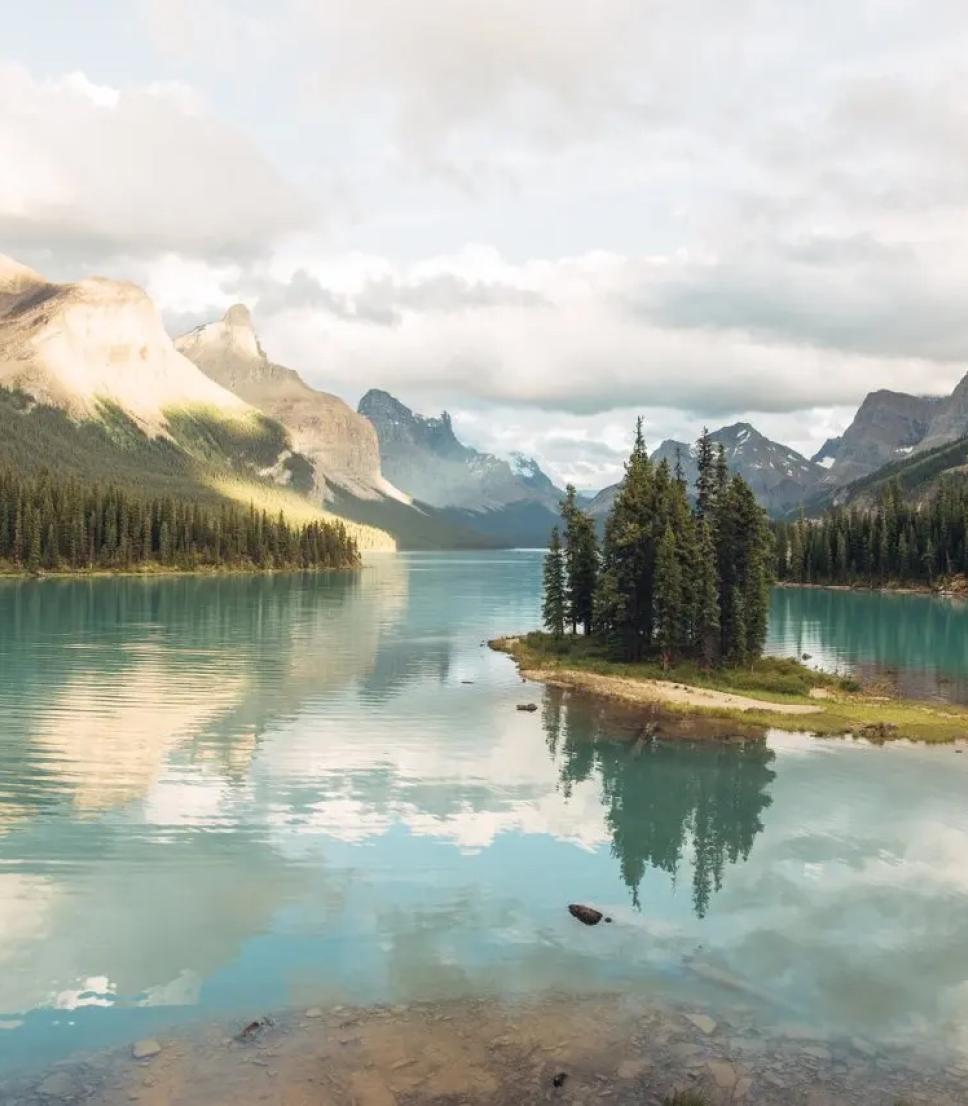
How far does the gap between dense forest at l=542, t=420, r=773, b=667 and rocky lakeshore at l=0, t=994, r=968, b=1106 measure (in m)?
62.3

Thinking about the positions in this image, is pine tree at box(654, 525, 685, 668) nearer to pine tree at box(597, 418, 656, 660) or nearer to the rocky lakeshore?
pine tree at box(597, 418, 656, 660)

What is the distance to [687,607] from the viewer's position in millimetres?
86750

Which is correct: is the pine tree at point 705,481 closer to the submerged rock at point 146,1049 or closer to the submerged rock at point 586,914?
the submerged rock at point 586,914

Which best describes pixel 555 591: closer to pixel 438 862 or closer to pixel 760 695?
pixel 760 695

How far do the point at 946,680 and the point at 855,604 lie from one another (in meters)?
109

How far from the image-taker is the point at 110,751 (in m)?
54.8

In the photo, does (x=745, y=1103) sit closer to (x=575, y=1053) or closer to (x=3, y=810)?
(x=575, y=1053)

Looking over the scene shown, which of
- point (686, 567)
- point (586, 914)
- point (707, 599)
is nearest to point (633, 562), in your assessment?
point (686, 567)

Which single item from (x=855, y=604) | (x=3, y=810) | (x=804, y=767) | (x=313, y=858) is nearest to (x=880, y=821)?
(x=804, y=767)

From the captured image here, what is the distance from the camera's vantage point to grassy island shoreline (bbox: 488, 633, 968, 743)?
2623 inches

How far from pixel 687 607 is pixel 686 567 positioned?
156 inches

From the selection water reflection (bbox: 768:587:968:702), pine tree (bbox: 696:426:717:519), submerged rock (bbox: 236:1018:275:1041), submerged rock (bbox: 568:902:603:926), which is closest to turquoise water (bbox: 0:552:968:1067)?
submerged rock (bbox: 568:902:603:926)

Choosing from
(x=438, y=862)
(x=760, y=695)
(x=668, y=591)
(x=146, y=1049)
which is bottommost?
(x=438, y=862)

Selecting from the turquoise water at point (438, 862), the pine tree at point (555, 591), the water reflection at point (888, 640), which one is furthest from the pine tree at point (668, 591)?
the water reflection at point (888, 640)
